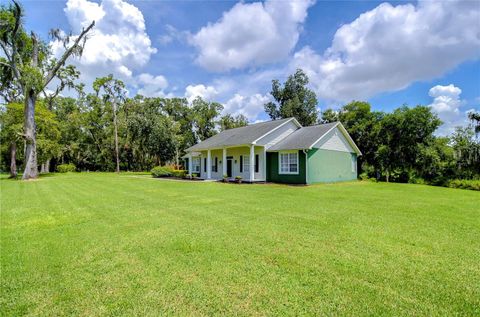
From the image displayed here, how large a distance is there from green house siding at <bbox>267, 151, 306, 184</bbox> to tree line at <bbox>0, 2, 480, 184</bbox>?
853cm

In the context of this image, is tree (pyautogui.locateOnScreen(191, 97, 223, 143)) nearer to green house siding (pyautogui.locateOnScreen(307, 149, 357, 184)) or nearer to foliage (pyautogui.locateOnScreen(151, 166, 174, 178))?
foliage (pyautogui.locateOnScreen(151, 166, 174, 178))

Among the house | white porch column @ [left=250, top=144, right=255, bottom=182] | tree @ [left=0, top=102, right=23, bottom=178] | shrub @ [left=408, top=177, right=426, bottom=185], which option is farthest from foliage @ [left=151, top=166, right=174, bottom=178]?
shrub @ [left=408, top=177, right=426, bottom=185]

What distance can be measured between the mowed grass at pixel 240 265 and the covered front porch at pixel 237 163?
12521mm

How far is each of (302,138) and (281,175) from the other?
3.19 metres

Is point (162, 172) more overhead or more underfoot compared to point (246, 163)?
more underfoot

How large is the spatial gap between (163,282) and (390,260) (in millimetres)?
3478

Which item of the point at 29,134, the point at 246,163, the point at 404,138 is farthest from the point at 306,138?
the point at 29,134

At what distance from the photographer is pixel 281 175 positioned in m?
19.1

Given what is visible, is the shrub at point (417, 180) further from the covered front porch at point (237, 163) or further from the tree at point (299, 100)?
the tree at point (299, 100)

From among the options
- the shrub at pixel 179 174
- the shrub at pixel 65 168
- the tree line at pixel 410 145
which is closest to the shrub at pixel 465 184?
the tree line at pixel 410 145

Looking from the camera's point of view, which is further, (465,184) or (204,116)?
(204,116)

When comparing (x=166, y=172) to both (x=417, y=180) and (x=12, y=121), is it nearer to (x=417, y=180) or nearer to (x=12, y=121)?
(x=12, y=121)

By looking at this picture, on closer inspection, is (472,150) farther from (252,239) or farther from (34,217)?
(34,217)

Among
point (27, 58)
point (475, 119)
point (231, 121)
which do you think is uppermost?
point (27, 58)
